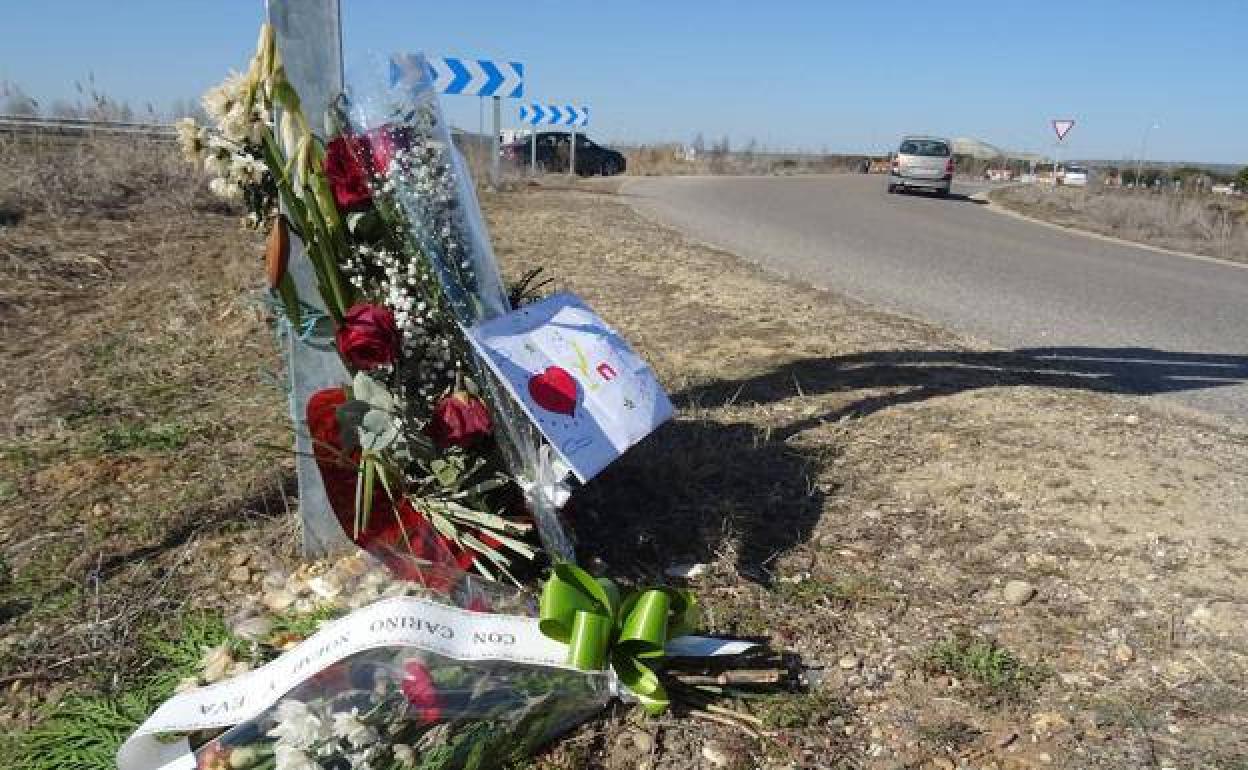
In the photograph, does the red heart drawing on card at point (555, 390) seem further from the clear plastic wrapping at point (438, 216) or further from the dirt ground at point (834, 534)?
the dirt ground at point (834, 534)

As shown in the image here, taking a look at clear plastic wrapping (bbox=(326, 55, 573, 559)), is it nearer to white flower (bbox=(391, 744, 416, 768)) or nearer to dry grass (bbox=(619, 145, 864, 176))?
white flower (bbox=(391, 744, 416, 768))

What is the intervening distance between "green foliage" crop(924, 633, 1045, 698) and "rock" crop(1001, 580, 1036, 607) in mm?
229

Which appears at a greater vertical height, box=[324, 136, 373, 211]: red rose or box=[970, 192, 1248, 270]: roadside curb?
box=[324, 136, 373, 211]: red rose

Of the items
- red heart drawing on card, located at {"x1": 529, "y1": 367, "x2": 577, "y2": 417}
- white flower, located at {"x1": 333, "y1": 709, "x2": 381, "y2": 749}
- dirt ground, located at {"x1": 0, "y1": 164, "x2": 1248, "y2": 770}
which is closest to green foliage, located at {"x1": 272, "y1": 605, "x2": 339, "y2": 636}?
dirt ground, located at {"x1": 0, "y1": 164, "x2": 1248, "y2": 770}

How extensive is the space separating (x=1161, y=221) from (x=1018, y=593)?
1803cm

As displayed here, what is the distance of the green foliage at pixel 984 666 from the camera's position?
210 cm

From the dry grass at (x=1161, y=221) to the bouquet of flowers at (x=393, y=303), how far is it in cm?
A: 1431

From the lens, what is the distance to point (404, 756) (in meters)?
1.71

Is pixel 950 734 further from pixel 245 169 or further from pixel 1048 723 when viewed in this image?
pixel 245 169

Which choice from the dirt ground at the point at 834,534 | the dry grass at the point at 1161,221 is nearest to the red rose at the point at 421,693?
the dirt ground at the point at 834,534

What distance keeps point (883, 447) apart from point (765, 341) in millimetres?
1746

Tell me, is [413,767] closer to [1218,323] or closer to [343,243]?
[343,243]

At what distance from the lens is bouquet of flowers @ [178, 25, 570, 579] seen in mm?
2080

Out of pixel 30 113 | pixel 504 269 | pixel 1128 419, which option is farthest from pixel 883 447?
pixel 30 113
